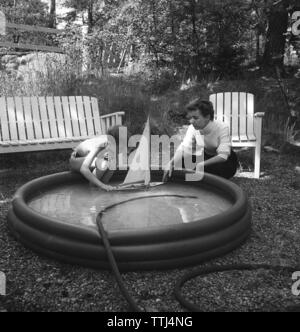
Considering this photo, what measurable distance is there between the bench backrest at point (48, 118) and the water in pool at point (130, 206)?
135cm

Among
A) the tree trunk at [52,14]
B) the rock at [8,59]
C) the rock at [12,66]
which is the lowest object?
the rock at [12,66]

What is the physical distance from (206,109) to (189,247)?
166cm

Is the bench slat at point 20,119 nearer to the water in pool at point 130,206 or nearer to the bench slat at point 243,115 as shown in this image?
the water in pool at point 130,206

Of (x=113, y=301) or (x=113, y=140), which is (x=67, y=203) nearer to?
(x=113, y=140)

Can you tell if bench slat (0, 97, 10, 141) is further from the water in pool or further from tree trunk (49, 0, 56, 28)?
tree trunk (49, 0, 56, 28)

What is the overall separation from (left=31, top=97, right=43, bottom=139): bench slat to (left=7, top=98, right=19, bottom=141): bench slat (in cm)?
24

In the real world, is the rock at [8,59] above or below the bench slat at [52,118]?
above

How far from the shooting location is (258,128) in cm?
455

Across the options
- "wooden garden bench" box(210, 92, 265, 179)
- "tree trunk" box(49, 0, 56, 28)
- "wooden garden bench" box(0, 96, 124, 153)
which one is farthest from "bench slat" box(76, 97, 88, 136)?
"tree trunk" box(49, 0, 56, 28)

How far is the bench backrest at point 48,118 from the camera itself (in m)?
4.75

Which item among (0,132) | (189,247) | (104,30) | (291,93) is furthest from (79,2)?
(189,247)

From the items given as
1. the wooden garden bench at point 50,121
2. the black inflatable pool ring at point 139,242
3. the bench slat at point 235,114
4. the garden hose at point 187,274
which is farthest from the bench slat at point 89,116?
the garden hose at point 187,274

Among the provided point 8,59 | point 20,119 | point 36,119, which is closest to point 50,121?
point 36,119

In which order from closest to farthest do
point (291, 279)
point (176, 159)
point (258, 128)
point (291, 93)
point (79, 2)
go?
1. point (291, 279)
2. point (176, 159)
3. point (258, 128)
4. point (291, 93)
5. point (79, 2)
